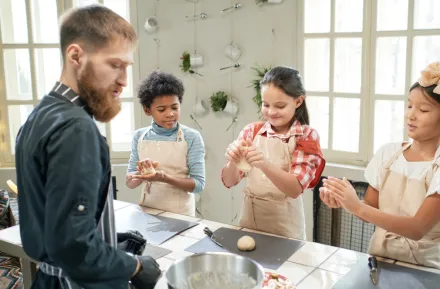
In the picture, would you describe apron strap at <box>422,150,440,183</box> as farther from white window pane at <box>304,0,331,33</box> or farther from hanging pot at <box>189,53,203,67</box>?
hanging pot at <box>189,53,203,67</box>

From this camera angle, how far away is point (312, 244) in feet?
5.38

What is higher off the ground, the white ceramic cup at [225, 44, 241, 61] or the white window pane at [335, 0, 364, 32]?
the white window pane at [335, 0, 364, 32]

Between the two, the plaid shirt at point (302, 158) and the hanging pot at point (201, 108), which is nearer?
the plaid shirt at point (302, 158)

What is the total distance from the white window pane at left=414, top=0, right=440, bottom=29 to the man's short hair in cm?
236

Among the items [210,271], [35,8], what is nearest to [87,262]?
[210,271]

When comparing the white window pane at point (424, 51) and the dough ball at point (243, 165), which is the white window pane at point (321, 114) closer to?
the white window pane at point (424, 51)

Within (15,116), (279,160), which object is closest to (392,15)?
(279,160)

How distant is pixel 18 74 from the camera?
11.6 feet

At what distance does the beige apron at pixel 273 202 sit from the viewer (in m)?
1.97

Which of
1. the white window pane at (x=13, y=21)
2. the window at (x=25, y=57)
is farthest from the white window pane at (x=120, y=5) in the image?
the white window pane at (x=13, y=21)

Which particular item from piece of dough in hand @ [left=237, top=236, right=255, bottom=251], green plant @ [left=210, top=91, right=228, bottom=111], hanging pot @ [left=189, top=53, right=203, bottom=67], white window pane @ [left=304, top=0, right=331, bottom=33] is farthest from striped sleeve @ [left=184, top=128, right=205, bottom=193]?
white window pane @ [left=304, top=0, right=331, bottom=33]

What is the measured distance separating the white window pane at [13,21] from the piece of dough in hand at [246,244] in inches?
104

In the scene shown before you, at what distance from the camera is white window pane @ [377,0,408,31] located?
9.63ft

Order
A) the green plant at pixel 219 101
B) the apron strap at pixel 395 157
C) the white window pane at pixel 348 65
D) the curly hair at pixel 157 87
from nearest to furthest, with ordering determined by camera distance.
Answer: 1. the apron strap at pixel 395 157
2. the curly hair at pixel 157 87
3. the white window pane at pixel 348 65
4. the green plant at pixel 219 101
